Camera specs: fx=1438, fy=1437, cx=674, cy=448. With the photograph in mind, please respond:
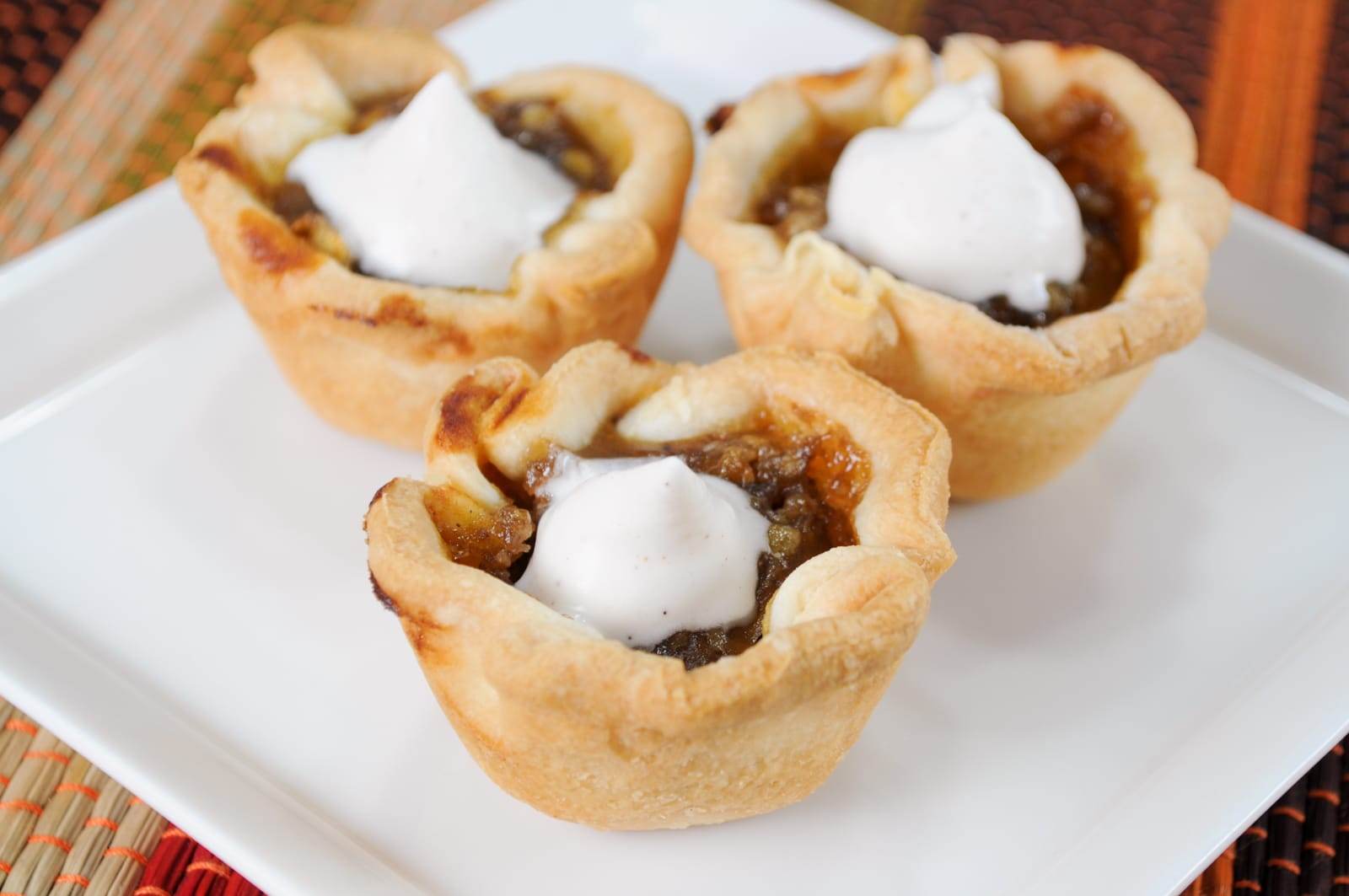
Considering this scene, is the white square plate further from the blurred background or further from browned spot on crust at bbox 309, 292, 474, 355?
the blurred background

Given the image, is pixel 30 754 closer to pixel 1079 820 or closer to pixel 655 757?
pixel 655 757

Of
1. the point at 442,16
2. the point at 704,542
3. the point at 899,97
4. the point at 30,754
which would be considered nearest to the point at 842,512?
the point at 704,542

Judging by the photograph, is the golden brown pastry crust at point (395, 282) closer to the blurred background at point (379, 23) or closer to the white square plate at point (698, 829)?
the white square plate at point (698, 829)

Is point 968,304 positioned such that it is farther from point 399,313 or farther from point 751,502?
point 399,313

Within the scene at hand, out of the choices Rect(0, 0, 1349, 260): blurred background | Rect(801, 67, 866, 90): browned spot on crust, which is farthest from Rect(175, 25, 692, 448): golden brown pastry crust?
Rect(0, 0, 1349, 260): blurred background

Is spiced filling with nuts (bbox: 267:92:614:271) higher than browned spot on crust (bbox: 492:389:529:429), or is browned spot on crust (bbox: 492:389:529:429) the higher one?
spiced filling with nuts (bbox: 267:92:614:271)

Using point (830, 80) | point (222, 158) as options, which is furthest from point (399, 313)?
point (830, 80)
